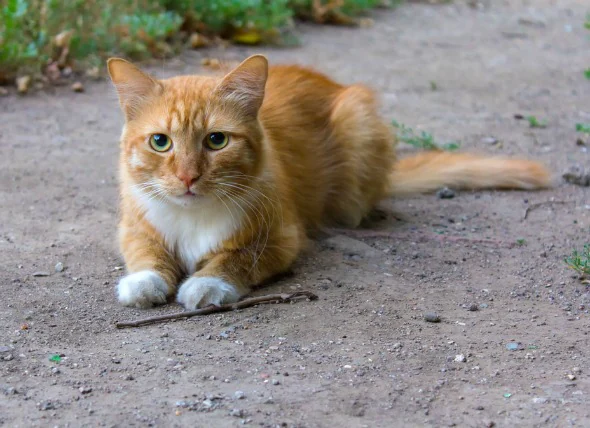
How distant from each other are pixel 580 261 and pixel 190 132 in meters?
2.09

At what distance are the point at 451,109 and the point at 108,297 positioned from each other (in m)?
4.39

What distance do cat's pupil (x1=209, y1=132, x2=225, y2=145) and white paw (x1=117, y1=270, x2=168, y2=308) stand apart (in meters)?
0.70

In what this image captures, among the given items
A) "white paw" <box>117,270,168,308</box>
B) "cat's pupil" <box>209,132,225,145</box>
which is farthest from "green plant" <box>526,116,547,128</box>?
"white paw" <box>117,270,168,308</box>

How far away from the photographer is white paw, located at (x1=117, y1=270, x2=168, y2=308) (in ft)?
13.4

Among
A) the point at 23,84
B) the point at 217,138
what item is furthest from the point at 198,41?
the point at 217,138

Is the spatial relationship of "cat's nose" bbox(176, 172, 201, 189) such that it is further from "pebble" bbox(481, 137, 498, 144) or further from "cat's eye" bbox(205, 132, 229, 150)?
"pebble" bbox(481, 137, 498, 144)

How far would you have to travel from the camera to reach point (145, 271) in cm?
422

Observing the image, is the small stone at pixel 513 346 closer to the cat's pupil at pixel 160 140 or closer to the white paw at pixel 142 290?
the white paw at pixel 142 290

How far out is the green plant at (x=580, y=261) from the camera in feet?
14.6

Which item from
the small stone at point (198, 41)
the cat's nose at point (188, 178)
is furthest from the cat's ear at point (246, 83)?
the small stone at point (198, 41)

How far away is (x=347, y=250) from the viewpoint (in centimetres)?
495

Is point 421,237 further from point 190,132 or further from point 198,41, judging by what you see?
point 198,41

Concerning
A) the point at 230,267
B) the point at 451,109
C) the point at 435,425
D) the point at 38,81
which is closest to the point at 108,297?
the point at 230,267

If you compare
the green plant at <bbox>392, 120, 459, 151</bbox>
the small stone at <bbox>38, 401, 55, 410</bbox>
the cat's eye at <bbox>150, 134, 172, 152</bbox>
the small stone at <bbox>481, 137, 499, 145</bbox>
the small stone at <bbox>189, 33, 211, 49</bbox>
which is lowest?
the small stone at <bbox>481, 137, 499, 145</bbox>
